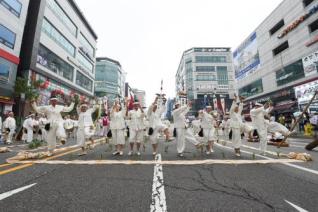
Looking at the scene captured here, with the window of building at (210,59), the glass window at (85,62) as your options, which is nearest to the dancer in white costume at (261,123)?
the glass window at (85,62)

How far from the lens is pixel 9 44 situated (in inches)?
742

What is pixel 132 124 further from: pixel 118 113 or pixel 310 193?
pixel 310 193

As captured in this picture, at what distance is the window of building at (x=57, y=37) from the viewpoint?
25047mm

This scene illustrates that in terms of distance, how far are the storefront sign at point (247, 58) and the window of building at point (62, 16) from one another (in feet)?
108

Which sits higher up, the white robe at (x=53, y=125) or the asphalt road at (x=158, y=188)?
the white robe at (x=53, y=125)

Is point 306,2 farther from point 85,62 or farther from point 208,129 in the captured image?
point 85,62

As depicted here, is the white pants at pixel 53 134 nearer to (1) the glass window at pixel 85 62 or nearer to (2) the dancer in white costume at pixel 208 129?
(2) the dancer in white costume at pixel 208 129

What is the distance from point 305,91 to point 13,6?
3311cm

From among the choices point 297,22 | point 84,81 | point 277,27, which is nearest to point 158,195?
point 297,22

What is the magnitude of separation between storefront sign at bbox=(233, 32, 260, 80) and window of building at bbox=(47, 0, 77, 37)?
32.8 m

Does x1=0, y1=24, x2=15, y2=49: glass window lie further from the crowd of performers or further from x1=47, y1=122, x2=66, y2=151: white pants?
x1=47, y1=122, x2=66, y2=151: white pants

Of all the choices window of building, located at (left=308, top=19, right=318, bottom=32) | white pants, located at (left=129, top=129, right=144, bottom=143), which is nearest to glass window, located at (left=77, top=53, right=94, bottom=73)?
white pants, located at (left=129, top=129, right=144, bottom=143)

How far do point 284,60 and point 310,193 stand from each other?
32014 mm

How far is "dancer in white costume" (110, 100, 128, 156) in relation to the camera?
7020 millimetres
